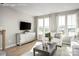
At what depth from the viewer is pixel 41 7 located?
163 cm

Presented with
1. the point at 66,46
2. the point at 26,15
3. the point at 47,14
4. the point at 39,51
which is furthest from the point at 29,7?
the point at 66,46

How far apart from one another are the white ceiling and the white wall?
104mm

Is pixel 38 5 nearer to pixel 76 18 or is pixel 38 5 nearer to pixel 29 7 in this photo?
pixel 29 7

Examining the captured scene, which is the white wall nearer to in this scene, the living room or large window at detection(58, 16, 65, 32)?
the living room

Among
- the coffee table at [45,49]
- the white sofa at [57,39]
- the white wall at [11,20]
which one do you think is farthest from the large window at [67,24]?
the white wall at [11,20]

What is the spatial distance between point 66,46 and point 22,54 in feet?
3.08

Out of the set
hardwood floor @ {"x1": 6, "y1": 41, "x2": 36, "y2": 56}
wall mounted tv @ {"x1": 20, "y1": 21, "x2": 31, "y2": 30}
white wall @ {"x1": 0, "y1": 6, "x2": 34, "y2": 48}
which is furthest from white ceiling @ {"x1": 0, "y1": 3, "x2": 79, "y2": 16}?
hardwood floor @ {"x1": 6, "y1": 41, "x2": 36, "y2": 56}

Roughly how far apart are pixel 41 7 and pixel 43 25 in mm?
391

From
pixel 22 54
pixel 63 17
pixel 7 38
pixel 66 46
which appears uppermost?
pixel 63 17

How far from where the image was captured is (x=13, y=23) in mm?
1689

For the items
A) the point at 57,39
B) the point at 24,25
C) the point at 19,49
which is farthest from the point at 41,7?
the point at 19,49

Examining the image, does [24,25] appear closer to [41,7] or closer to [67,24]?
[41,7]

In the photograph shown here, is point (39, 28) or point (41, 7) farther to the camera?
point (39, 28)

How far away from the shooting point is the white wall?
5.25ft
